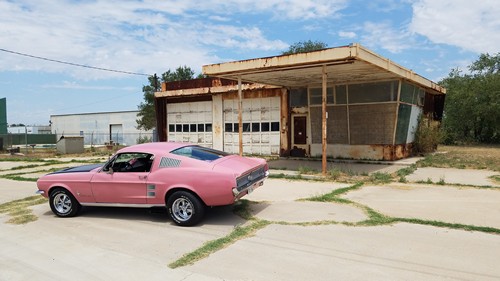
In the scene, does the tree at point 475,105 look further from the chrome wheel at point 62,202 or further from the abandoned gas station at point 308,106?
the chrome wheel at point 62,202

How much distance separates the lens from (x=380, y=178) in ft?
36.3

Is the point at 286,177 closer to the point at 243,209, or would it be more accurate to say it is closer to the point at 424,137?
the point at 243,209

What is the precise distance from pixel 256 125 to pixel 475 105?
18839 mm

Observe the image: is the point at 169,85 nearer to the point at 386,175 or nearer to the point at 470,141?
the point at 386,175

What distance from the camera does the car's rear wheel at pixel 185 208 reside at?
633 cm

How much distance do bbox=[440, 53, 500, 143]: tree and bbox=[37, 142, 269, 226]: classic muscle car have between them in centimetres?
2480

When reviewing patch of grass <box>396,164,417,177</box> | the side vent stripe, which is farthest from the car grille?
patch of grass <box>396,164,417,177</box>

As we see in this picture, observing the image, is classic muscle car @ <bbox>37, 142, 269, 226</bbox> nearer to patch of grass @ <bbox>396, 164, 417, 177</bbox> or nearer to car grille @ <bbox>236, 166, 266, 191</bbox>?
car grille @ <bbox>236, 166, 266, 191</bbox>

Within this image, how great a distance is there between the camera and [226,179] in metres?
6.16

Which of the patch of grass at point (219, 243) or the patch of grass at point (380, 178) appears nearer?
the patch of grass at point (219, 243)

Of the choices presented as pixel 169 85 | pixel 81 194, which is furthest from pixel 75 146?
pixel 81 194

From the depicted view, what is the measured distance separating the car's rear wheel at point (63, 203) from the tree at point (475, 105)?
26095 millimetres

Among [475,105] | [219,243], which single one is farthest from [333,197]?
[475,105]

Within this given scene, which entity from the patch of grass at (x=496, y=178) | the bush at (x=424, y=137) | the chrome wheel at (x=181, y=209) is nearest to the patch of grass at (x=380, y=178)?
the patch of grass at (x=496, y=178)
